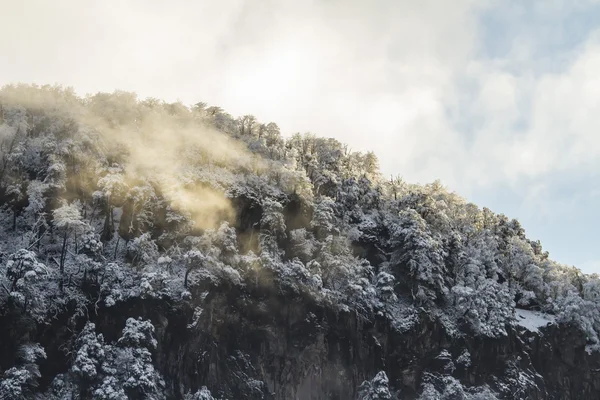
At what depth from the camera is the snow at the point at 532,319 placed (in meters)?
61.5

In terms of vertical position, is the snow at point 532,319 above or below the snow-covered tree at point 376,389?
above

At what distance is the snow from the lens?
61472 millimetres

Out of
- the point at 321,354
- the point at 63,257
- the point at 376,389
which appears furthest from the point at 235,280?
the point at 376,389

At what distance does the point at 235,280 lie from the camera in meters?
46.0

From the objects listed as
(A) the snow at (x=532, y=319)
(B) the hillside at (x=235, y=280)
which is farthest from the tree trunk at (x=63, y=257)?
(A) the snow at (x=532, y=319)

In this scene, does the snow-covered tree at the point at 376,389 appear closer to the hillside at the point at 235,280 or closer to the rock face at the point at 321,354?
the hillside at the point at 235,280

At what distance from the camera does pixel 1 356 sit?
34.0 m

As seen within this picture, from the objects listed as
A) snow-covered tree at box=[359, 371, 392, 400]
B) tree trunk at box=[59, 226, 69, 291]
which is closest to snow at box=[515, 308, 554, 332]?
snow-covered tree at box=[359, 371, 392, 400]

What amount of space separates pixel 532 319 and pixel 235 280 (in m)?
38.0

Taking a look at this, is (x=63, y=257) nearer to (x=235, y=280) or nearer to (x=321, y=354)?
(x=235, y=280)

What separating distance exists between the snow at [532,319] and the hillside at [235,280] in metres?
0.35

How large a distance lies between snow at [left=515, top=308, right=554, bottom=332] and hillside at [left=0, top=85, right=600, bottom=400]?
346mm

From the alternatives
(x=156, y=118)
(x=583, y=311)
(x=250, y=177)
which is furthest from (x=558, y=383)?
(x=156, y=118)

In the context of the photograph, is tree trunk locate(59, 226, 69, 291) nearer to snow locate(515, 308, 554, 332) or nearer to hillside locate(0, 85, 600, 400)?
hillside locate(0, 85, 600, 400)
